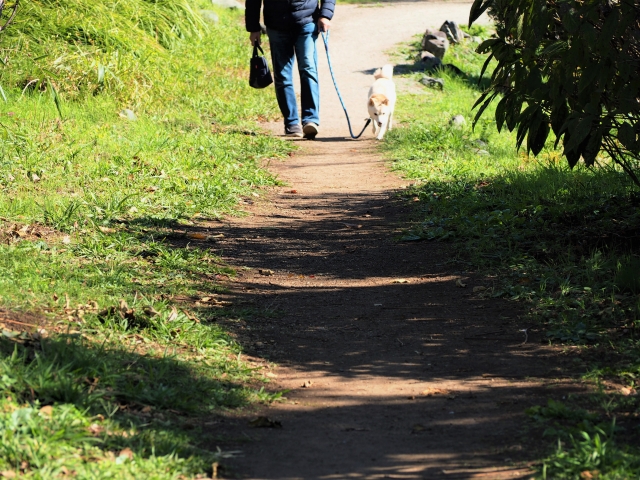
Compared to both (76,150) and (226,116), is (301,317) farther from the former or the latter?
(226,116)

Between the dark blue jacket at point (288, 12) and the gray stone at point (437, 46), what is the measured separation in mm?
6636

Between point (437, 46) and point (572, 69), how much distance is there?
12191 millimetres

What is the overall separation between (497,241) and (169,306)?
2.38m

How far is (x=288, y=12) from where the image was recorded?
32.7 feet

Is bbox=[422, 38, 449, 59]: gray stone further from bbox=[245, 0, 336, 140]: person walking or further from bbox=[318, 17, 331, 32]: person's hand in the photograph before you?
bbox=[318, 17, 331, 32]: person's hand

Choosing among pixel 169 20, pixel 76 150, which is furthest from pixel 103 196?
pixel 169 20

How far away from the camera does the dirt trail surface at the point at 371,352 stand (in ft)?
10.6

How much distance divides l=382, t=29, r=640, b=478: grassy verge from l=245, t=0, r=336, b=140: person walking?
112 cm

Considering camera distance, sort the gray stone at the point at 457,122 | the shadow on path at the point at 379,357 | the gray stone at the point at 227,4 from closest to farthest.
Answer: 1. the shadow on path at the point at 379,357
2. the gray stone at the point at 457,122
3. the gray stone at the point at 227,4

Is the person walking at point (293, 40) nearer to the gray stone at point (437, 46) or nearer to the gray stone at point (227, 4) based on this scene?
the gray stone at point (437, 46)

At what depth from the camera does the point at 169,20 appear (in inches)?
547

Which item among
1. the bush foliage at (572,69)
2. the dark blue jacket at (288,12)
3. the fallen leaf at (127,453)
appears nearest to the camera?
the fallen leaf at (127,453)

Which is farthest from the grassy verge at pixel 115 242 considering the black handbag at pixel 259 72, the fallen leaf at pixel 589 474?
the fallen leaf at pixel 589 474

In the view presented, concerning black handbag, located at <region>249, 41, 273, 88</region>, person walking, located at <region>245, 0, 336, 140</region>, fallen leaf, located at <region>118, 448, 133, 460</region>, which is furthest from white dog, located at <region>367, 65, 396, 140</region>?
fallen leaf, located at <region>118, 448, 133, 460</region>
